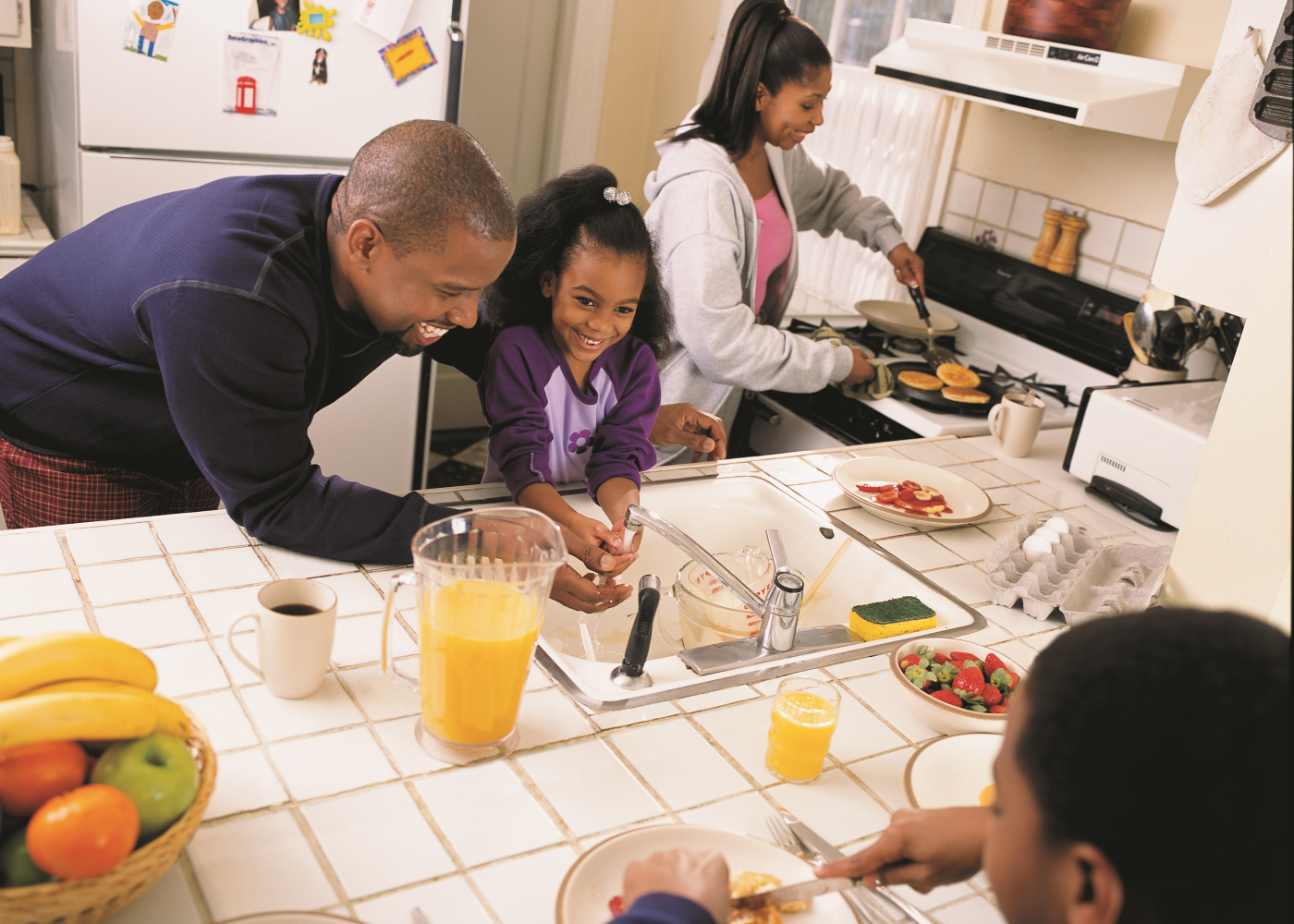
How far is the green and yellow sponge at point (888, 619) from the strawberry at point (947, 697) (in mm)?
167

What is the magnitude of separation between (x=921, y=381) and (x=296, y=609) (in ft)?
5.97

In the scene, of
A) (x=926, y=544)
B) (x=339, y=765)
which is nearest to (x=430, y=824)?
(x=339, y=765)

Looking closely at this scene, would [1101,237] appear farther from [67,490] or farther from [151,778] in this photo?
[151,778]

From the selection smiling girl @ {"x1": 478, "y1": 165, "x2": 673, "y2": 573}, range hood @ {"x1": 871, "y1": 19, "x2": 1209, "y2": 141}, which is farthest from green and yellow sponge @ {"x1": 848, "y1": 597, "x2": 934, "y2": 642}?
range hood @ {"x1": 871, "y1": 19, "x2": 1209, "y2": 141}

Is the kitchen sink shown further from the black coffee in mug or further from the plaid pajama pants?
the plaid pajama pants

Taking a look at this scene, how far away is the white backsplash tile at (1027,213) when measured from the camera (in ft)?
9.39

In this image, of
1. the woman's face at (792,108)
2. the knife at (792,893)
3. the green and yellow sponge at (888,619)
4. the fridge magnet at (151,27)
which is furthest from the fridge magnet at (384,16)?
the knife at (792,893)

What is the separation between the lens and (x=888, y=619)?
1.39 meters

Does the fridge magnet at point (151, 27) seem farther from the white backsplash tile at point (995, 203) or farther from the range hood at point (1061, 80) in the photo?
the white backsplash tile at point (995, 203)

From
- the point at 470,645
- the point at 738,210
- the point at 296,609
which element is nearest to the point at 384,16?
the point at 738,210

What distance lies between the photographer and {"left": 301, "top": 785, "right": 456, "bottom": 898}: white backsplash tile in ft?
2.87

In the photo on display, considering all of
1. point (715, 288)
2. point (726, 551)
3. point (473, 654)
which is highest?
point (715, 288)

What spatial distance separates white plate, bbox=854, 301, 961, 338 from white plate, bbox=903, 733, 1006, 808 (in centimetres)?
187

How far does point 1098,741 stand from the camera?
0.60 metres
